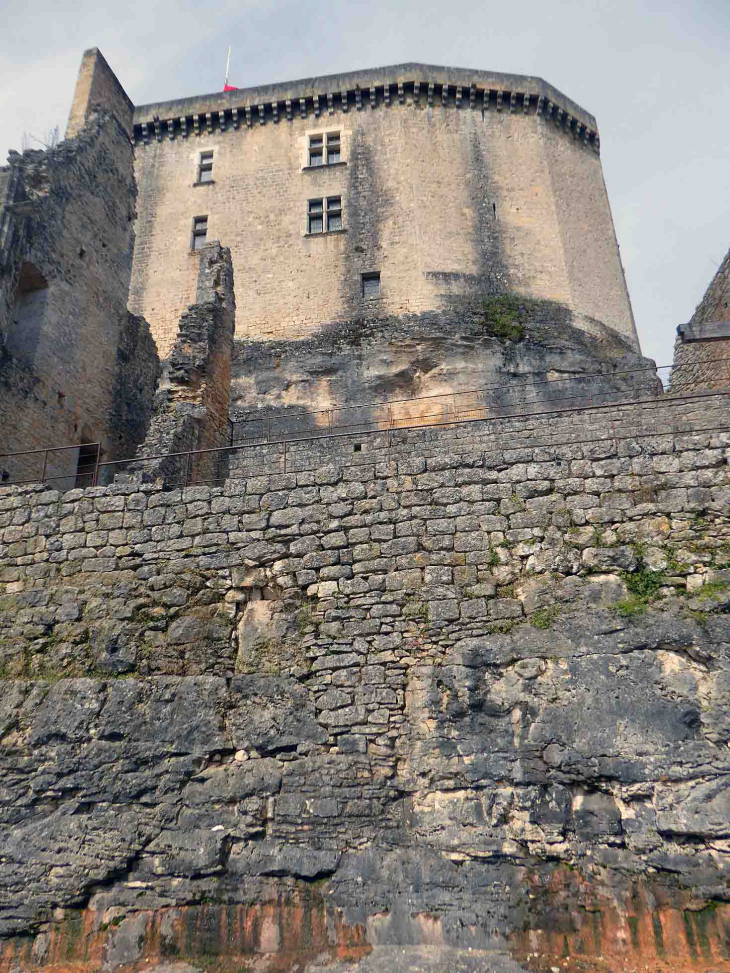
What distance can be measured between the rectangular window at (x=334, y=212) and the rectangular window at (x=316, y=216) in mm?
207

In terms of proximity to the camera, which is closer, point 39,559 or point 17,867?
point 17,867

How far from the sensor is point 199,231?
891 inches

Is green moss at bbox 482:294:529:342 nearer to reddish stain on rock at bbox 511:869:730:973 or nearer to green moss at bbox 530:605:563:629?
green moss at bbox 530:605:563:629

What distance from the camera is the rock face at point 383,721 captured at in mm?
5305

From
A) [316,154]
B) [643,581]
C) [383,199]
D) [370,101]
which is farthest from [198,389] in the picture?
[370,101]

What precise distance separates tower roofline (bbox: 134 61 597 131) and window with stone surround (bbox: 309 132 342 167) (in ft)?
5.04

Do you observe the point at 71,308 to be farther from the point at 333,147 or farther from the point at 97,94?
the point at 333,147

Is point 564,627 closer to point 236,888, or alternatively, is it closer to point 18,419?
point 236,888

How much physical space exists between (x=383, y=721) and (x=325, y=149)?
68.7 feet

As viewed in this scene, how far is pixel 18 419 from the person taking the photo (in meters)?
10.8

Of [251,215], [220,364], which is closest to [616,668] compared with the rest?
[220,364]

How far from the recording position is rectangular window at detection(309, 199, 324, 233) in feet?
71.7

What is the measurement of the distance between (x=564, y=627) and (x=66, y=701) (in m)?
4.28

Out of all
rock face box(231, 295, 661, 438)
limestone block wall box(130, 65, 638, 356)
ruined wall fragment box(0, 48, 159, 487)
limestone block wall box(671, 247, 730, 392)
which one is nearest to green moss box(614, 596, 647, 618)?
limestone block wall box(671, 247, 730, 392)
